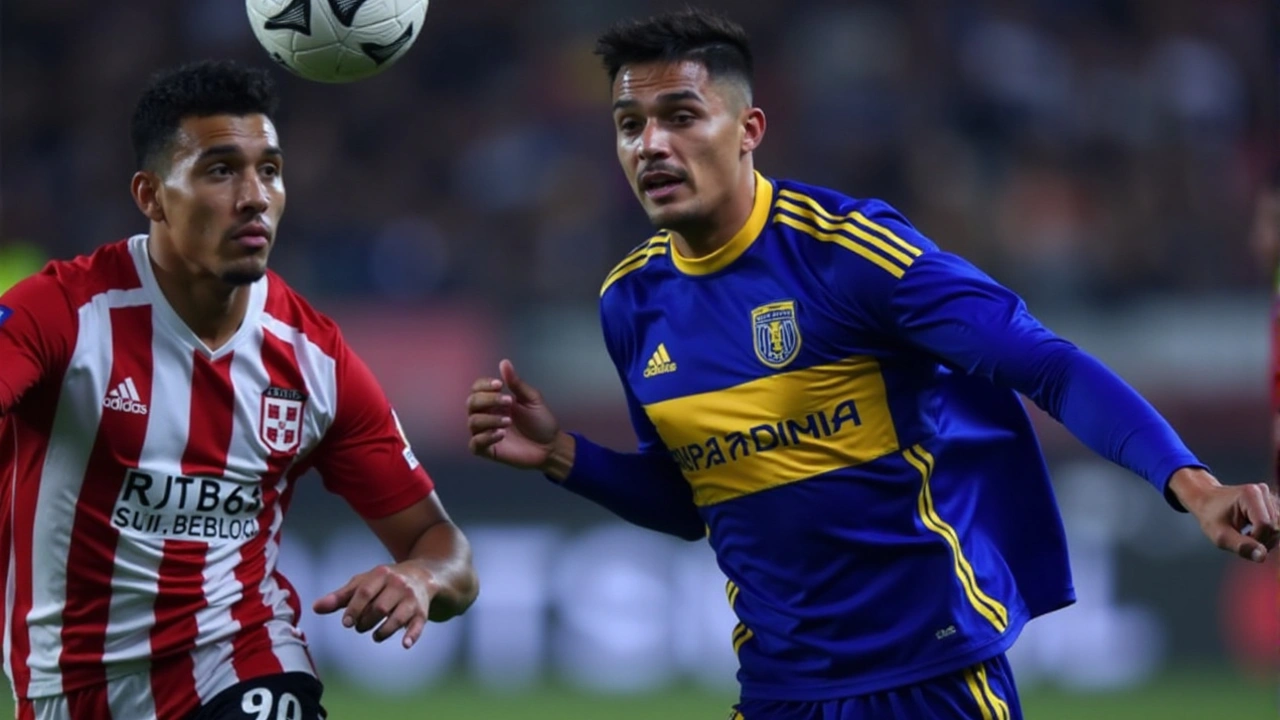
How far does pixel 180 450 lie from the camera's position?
4609 mm

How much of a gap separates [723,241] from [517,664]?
6.36m

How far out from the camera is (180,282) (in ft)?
15.6

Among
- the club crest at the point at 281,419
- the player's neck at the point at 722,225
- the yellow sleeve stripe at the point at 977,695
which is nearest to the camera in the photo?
the yellow sleeve stripe at the point at 977,695

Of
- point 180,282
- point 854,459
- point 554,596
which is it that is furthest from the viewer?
point 554,596

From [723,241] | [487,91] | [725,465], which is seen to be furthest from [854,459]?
[487,91]

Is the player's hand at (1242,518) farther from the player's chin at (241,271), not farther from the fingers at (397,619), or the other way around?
the player's chin at (241,271)

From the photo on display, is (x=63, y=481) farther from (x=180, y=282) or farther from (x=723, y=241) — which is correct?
(x=723, y=241)

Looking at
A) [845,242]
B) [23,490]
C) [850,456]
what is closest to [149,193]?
[23,490]

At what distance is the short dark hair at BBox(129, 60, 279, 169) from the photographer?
4766mm

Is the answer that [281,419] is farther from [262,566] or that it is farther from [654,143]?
[654,143]

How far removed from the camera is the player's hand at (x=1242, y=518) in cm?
354

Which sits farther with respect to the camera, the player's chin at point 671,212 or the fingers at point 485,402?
the fingers at point 485,402

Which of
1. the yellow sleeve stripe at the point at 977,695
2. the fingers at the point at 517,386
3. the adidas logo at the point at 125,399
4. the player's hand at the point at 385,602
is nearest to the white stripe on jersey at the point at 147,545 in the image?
the adidas logo at the point at 125,399

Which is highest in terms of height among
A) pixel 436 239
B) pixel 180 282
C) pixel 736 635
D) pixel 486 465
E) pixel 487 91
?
pixel 487 91
